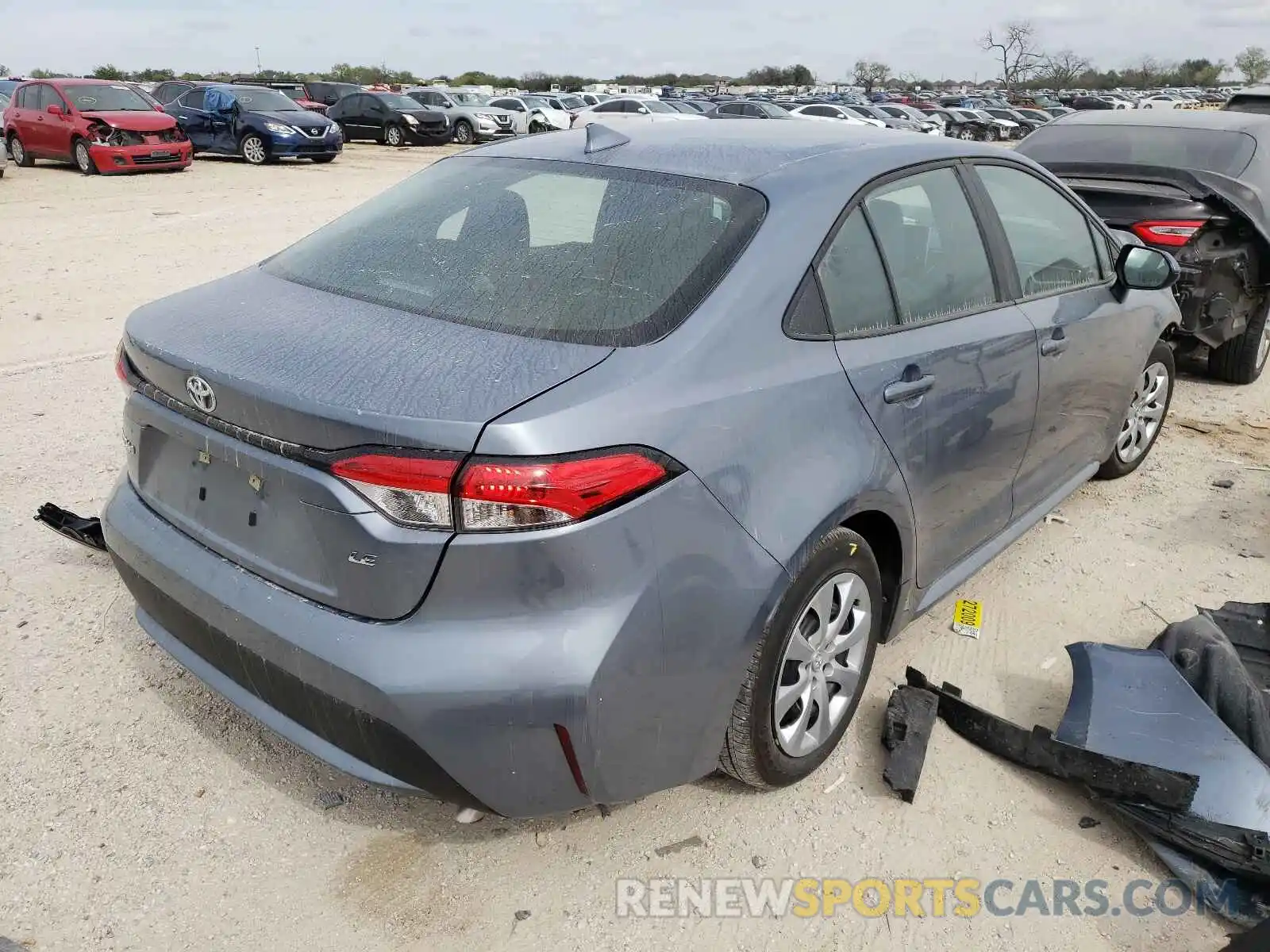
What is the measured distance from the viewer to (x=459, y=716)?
1.98m

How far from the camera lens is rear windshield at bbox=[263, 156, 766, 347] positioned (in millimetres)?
2312

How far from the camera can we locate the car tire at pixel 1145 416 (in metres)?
→ 4.73

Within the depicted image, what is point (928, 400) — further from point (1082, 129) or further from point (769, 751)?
point (1082, 129)

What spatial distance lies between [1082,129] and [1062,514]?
3.65 metres

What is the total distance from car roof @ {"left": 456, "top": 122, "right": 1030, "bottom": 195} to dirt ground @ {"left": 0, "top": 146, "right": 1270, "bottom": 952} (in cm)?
163

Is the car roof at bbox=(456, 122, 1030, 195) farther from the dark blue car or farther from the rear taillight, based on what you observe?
the dark blue car

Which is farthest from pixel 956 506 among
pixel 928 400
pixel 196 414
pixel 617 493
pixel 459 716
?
pixel 196 414

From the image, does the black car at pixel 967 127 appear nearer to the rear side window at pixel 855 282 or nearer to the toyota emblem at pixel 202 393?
the rear side window at pixel 855 282

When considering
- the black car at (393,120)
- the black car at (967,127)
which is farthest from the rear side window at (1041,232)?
the black car at (967,127)

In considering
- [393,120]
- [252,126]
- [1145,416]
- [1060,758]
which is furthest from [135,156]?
[1060,758]

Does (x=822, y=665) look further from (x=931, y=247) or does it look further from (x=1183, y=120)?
(x=1183, y=120)

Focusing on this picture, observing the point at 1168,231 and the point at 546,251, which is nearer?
the point at 546,251

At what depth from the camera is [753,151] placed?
282cm

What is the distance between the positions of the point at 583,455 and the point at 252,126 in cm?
2072
